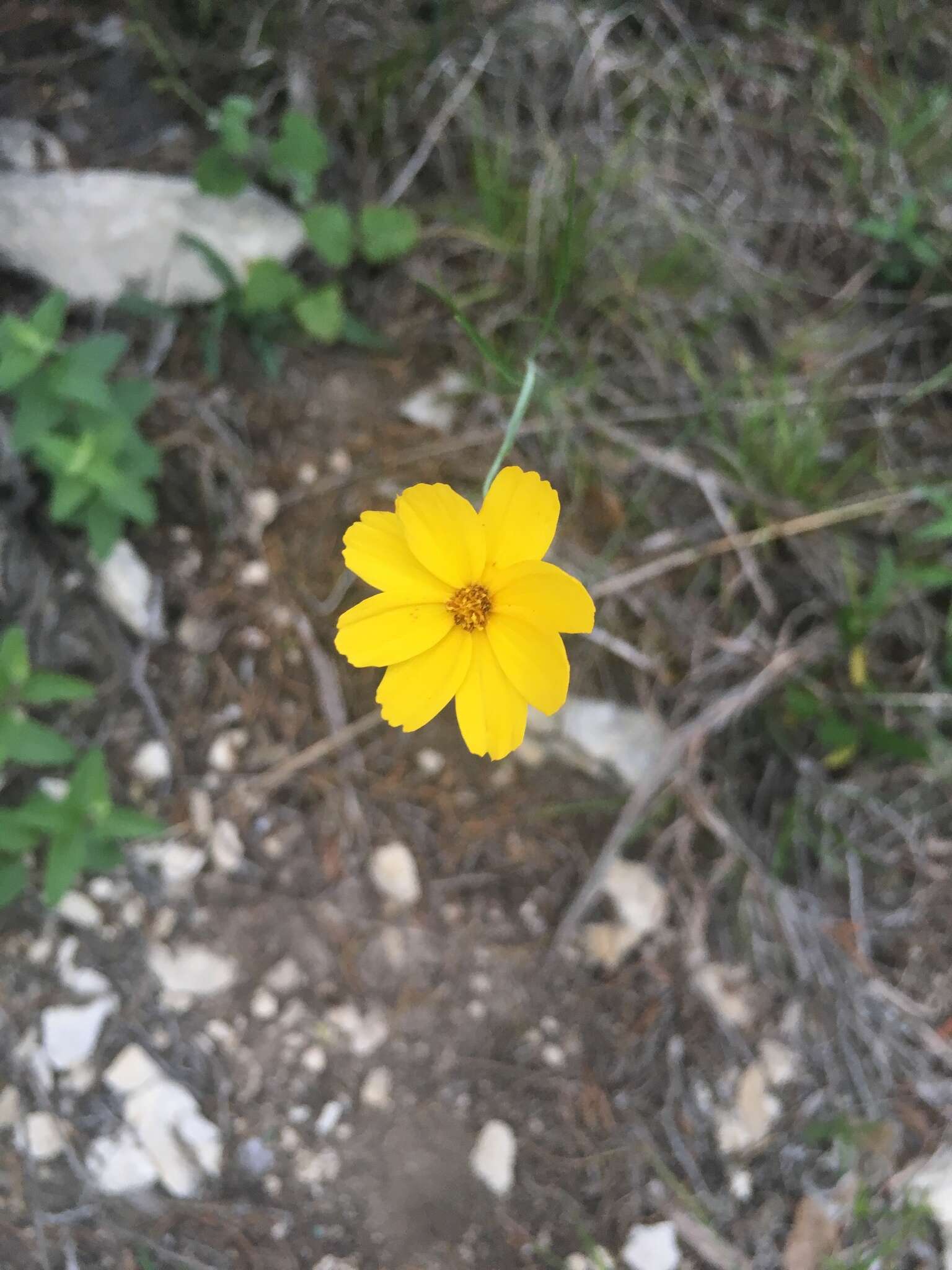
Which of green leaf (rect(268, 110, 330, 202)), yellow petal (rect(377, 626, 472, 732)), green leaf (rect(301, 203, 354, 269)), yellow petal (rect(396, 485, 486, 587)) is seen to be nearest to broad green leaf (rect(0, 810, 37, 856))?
yellow petal (rect(377, 626, 472, 732))

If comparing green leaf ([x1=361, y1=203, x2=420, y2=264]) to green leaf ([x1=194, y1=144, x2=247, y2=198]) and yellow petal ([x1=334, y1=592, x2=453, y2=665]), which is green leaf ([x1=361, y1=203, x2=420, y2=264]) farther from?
yellow petal ([x1=334, y1=592, x2=453, y2=665])

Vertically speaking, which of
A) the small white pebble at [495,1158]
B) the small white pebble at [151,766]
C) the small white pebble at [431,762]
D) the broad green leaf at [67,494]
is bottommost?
the small white pebble at [495,1158]

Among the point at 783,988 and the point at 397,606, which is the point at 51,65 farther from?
the point at 783,988

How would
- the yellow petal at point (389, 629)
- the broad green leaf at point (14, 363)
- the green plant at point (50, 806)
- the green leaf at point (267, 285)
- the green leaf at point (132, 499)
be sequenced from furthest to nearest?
1. the green leaf at point (267, 285)
2. the green leaf at point (132, 499)
3. the green plant at point (50, 806)
4. the broad green leaf at point (14, 363)
5. the yellow petal at point (389, 629)

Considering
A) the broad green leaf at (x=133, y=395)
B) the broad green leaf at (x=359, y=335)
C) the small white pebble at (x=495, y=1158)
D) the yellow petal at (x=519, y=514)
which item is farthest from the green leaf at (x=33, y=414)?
the small white pebble at (x=495, y=1158)

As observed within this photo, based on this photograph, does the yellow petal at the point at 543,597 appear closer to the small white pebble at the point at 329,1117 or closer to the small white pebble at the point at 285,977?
the small white pebble at the point at 285,977

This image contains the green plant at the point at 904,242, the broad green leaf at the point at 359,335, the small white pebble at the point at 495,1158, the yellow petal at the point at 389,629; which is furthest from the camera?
the green plant at the point at 904,242

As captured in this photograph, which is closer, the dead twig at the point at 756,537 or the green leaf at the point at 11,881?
the green leaf at the point at 11,881
